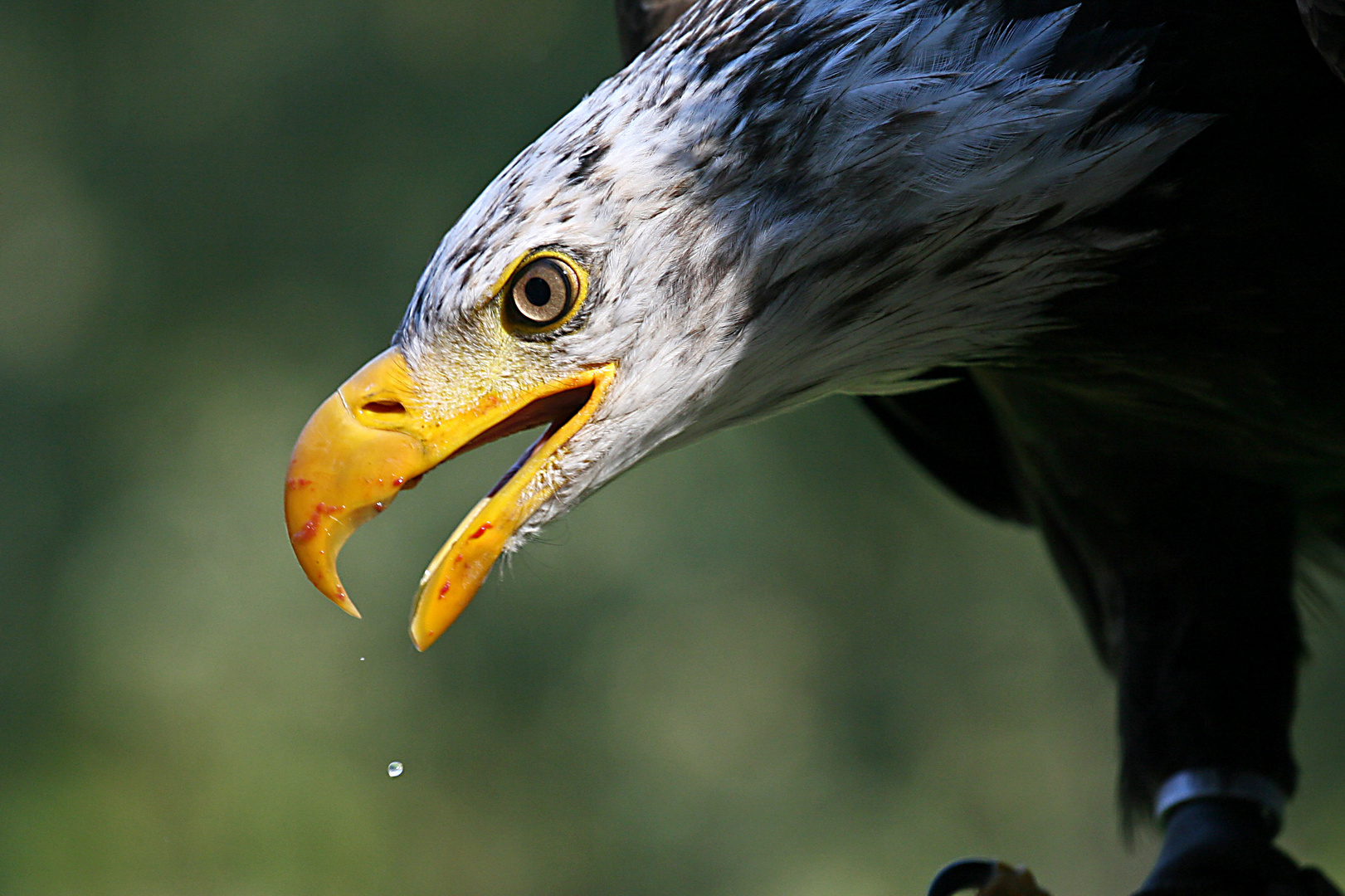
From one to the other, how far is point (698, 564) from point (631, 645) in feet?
1.57

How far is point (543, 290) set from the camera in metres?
1.30

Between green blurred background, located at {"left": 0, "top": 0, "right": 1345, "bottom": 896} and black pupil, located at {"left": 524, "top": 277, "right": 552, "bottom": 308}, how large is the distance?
3929mm

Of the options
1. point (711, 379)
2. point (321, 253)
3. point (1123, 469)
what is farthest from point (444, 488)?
point (711, 379)

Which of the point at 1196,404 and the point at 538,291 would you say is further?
the point at 1196,404

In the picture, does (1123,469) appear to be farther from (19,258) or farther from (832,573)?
(19,258)

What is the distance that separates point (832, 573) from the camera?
6.79m

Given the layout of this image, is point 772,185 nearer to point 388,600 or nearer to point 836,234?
Answer: point 836,234

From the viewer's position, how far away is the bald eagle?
131cm

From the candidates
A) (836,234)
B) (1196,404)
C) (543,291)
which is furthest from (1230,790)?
(543,291)

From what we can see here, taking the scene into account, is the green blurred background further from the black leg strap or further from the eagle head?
the eagle head

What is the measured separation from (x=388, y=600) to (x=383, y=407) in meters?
4.21

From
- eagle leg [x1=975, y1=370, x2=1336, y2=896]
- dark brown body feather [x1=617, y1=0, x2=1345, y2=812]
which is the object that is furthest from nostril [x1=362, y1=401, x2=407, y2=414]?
eagle leg [x1=975, y1=370, x2=1336, y2=896]

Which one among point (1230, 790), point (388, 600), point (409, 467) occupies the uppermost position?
point (409, 467)

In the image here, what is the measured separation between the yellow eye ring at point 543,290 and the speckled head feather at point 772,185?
0.01 metres
